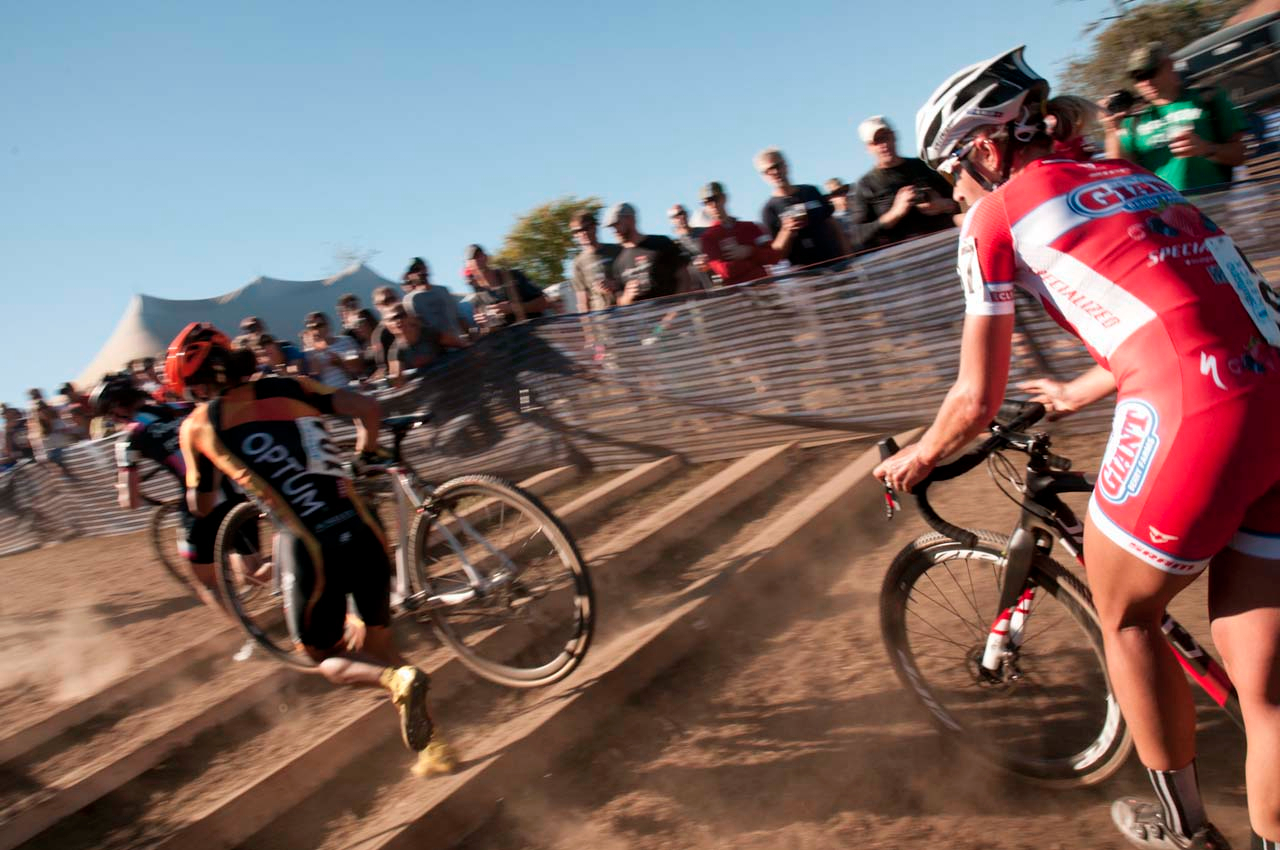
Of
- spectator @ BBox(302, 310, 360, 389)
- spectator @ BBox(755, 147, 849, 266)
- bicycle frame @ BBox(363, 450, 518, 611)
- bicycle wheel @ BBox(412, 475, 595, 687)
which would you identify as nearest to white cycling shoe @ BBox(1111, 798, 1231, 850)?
bicycle wheel @ BBox(412, 475, 595, 687)

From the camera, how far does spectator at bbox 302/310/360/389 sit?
9680 millimetres

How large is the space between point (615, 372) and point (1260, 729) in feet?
20.4

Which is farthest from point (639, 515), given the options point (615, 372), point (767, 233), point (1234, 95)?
point (1234, 95)

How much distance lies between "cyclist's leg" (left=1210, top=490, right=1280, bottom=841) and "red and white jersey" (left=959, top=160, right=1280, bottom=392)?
415 mm

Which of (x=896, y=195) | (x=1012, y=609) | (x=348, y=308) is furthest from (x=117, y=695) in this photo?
(x=348, y=308)

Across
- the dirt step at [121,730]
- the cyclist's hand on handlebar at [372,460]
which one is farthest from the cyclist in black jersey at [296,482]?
the dirt step at [121,730]

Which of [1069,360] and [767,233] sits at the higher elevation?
[767,233]

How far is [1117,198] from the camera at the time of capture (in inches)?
84.6

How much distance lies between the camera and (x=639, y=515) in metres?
6.97

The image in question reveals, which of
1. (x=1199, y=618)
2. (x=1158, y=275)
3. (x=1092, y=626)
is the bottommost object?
(x=1199, y=618)

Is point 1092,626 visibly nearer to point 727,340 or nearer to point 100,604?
point 727,340

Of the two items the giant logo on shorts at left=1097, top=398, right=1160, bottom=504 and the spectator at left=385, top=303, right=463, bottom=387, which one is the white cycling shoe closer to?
the giant logo on shorts at left=1097, top=398, right=1160, bottom=504

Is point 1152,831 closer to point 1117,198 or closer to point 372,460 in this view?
point 1117,198

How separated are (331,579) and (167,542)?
4.11 metres
